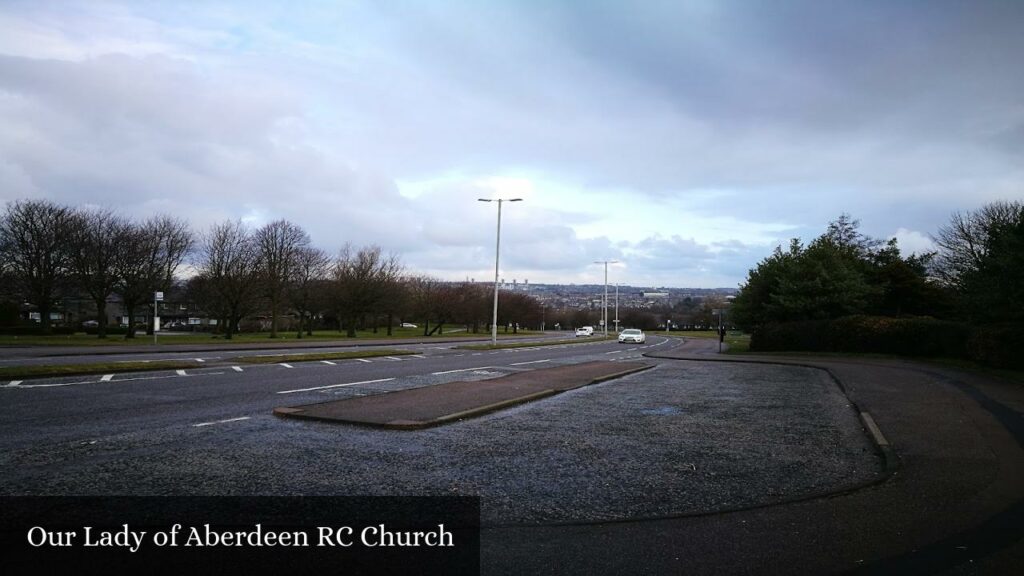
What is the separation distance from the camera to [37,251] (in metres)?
48.5

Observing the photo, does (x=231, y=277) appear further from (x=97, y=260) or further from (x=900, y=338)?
(x=900, y=338)

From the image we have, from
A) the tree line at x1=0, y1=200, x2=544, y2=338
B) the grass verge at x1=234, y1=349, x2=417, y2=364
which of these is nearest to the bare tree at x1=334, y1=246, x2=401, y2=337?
the tree line at x1=0, y1=200, x2=544, y2=338

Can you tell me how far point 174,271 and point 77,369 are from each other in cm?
4282

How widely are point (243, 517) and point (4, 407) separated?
8.81 meters

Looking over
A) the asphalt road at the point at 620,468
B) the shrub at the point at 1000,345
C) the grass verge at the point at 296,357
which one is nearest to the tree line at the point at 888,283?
the shrub at the point at 1000,345

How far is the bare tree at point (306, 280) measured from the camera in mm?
60812

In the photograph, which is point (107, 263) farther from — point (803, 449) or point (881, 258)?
point (881, 258)

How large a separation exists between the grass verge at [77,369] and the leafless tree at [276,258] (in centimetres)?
3614

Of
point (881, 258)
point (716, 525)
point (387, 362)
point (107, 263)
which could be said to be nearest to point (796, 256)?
point (881, 258)

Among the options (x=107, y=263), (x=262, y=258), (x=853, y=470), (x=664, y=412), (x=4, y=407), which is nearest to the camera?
(x=853, y=470)

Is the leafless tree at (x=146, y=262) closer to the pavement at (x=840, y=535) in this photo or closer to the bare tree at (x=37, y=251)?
the bare tree at (x=37, y=251)

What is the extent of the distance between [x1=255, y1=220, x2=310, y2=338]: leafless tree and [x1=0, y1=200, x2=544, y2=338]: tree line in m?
0.10

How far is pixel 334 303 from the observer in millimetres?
63969

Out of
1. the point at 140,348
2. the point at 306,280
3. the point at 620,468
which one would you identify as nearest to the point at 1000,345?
the point at 620,468
